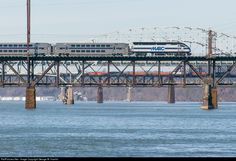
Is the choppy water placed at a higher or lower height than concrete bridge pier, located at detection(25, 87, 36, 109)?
lower

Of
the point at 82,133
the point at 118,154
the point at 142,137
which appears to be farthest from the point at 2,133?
the point at 118,154

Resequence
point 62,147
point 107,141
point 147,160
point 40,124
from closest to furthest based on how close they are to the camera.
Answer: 1. point 147,160
2. point 62,147
3. point 107,141
4. point 40,124

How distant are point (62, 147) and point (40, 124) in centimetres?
4562

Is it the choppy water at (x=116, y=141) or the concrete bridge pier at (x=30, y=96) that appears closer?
the choppy water at (x=116, y=141)

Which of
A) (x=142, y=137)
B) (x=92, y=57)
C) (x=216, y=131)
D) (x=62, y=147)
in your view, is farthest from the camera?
(x=92, y=57)

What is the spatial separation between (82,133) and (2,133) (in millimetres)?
8218

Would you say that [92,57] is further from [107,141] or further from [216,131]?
[107,141]

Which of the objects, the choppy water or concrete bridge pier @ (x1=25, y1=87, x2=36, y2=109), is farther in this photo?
concrete bridge pier @ (x1=25, y1=87, x2=36, y2=109)

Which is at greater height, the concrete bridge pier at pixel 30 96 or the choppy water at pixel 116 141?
the concrete bridge pier at pixel 30 96

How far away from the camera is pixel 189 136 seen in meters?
98.4

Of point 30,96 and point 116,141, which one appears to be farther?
point 30,96

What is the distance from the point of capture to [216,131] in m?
111

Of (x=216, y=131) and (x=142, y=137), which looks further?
(x=216, y=131)

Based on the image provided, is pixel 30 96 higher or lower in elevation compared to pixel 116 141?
higher
